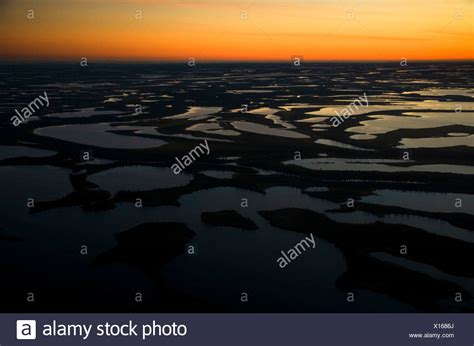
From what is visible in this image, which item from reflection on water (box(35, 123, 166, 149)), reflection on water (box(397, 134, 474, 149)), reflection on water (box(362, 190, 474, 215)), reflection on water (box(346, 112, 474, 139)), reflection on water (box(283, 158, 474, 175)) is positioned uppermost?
reflection on water (box(35, 123, 166, 149))

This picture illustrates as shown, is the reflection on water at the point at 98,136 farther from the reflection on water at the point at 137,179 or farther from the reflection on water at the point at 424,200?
the reflection on water at the point at 424,200

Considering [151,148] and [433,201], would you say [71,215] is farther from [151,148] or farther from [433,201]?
Result: [433,201]

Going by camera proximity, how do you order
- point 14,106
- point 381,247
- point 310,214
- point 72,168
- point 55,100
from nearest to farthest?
1. point 381,247
2. point 310,214
3. point 72,168
4. point 14,106
5. point 55,100

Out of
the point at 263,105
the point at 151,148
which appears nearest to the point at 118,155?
the point at 151,148

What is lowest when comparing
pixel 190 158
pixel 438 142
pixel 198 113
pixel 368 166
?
pixel 368 166

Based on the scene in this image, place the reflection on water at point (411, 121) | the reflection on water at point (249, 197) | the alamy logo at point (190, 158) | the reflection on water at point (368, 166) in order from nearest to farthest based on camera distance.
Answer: the reflection on water at point (249, 197)
the reflection on water at point (368, 166)
the alamy logo at point (190, 158)
the reflection on water at point (411, 121)

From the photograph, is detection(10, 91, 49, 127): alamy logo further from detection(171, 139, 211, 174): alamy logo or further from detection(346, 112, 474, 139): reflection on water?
detection(346, 112, 474, 139): reflection on water

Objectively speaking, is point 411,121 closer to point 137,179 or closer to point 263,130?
point 263,130

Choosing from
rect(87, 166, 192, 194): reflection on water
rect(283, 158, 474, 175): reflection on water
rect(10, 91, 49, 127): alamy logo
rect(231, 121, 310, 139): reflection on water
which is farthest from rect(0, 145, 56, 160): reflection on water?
rect(283, 158, 474, 175): reflection on water

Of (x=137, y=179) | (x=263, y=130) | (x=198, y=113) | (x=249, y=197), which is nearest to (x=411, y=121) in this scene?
(x=263, y=130)
